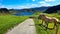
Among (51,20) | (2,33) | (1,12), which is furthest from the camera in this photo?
(1,12)

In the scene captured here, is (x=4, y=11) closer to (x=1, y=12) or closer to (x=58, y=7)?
(x=1, y=12)

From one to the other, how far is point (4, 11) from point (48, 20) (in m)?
47.0

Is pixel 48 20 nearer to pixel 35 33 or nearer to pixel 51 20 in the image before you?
pixel 51 20

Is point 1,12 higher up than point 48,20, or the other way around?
point 48,20

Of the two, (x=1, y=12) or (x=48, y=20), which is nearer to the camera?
(x=48, y=20)

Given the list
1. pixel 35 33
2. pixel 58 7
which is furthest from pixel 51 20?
pixel 58 7

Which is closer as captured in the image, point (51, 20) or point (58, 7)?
point (51, 20)

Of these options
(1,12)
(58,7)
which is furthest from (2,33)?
(58,7)

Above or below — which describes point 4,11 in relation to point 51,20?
below

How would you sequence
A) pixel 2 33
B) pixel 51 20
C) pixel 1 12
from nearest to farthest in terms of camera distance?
pixel 2 33 < pixel 51 20 < pixel 1 12

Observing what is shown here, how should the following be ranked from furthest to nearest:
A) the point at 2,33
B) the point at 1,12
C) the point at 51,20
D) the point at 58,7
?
the point at 58,7 < the point at 1,12 < the point at 51,20 < the point at 2,33

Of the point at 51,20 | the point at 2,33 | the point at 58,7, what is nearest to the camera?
the point at 2,33

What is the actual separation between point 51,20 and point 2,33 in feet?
20.6

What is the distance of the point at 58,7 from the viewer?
124062mm
